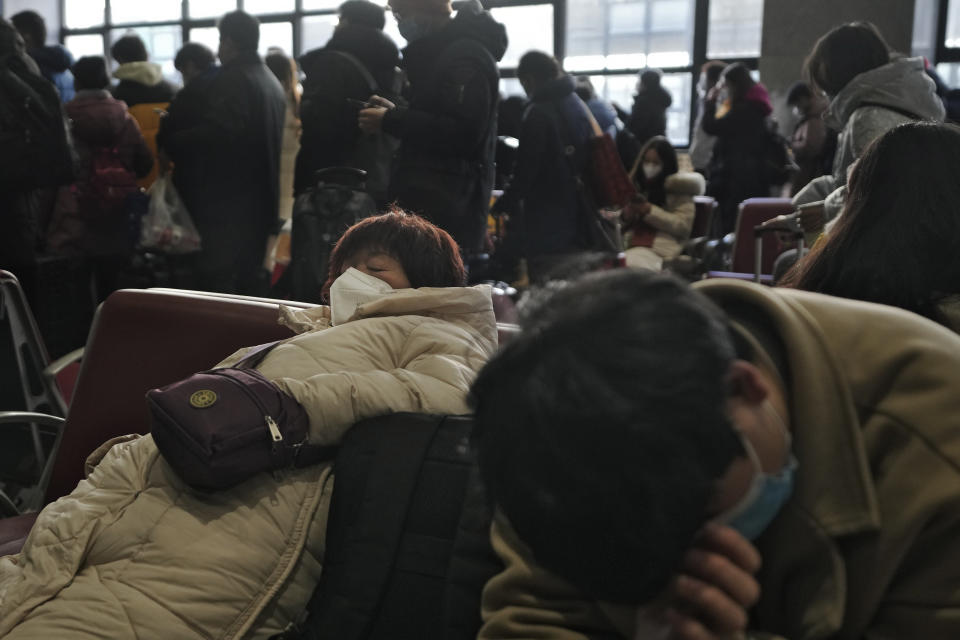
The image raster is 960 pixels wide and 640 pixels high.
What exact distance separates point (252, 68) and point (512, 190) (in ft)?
4.34

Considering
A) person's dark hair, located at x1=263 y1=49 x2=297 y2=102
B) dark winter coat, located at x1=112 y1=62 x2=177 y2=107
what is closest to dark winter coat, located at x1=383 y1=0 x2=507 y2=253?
person's dark hair, located at x1=263 y1=49 x2=297 y2=102

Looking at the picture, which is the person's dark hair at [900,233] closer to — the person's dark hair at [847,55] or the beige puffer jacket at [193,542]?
the beige puffer jacket at [193,542]

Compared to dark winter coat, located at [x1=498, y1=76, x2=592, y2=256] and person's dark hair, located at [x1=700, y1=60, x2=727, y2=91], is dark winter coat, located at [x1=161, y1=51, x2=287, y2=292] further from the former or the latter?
person's dark hair, located at [x1=700, y1=60, x2=727, y2=91]

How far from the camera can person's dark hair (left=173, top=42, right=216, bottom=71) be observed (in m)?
5.64

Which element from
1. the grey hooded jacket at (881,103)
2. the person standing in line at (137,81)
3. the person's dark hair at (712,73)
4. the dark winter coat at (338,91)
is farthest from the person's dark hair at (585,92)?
the grey hooded jacket at (881,103)

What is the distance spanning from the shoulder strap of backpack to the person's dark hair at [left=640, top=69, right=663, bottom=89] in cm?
482

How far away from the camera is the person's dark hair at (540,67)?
485 cm

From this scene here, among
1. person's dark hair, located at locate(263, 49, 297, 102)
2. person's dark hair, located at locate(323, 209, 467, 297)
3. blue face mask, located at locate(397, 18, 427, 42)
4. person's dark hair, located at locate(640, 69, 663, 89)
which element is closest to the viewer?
person's dark hair, located at locate(323, 209, 467, 297)

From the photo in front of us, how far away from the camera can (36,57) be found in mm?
5969

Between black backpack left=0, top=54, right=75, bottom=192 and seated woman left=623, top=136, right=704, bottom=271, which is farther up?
black backpack left=0, top=54, right=75, bottom=192

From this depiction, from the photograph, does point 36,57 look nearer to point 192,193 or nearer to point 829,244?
point 192,193

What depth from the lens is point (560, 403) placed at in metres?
0.83

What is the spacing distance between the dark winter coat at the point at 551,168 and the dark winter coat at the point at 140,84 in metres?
2.60

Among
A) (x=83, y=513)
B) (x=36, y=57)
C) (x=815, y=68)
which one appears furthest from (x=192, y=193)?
(x=83, y=513)
